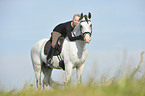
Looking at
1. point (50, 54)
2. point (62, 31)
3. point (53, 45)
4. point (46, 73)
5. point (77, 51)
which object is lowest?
point (46, 73)

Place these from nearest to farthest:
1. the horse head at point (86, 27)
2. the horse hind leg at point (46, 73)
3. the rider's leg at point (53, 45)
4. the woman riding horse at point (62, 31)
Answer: the horse head at point (86, 27)
the woman riding horse at point (62, 31)
the rider's leg at point (53, 45)
the horse hind leg at point (46, 73)

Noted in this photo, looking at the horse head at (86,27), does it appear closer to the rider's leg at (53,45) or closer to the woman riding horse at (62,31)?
the woman riding horse at (62,31)

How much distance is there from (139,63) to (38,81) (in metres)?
4.84

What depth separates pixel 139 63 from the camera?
414 cm

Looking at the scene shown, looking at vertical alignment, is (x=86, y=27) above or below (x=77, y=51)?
above

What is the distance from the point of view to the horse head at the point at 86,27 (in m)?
5.43

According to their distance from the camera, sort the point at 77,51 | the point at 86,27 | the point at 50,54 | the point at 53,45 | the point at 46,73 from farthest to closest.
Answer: the point at 46,73, the point at 50,54, the point at 53,45, the point at 77,51, the point at 86,27

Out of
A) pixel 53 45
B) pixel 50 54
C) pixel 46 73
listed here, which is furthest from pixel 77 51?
pixel 46 73

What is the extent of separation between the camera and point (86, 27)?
5543mm

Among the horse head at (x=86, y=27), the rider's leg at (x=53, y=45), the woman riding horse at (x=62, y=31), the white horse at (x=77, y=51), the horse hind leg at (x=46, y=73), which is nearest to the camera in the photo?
the horse head at (x=86, y=27)

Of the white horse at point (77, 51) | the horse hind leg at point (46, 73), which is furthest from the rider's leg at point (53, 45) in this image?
the horse hind leg at point (46, 73)

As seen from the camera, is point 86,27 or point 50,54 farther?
point 50,54

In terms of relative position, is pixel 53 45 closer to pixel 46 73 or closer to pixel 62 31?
pixel 62 31

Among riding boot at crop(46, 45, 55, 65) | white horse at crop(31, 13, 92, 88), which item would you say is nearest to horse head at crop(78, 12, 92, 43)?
white horse at crop(31, 13, 92, 88)
